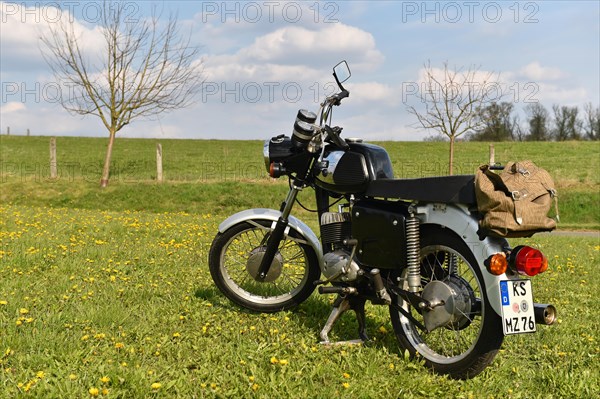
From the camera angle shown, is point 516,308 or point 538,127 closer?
point 516,308

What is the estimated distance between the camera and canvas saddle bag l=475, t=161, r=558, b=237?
3.13 m

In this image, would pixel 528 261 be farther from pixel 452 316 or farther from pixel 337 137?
pixel 337 137

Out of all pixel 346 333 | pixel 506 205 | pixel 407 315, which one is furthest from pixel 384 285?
pixel 506 205

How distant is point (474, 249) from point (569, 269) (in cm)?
515

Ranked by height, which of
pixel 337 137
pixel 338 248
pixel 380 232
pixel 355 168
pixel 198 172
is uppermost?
pixel 198 172

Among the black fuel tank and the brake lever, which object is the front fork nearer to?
the black fuel tank

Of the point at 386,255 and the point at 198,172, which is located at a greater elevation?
the point at 198,172

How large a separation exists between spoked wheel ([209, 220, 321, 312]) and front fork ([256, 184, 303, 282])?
4 cm

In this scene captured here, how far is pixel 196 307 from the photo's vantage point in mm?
5031

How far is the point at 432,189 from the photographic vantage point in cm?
359

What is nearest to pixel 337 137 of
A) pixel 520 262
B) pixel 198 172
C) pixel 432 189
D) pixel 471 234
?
pixel 432 189

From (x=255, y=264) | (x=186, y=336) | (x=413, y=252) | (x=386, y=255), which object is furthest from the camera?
(x=255, y=264)

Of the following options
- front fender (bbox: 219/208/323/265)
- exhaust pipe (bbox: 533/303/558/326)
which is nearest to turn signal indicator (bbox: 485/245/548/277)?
exhaust pipe (bbox: 533/303/558/326)

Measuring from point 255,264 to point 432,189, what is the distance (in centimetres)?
197
